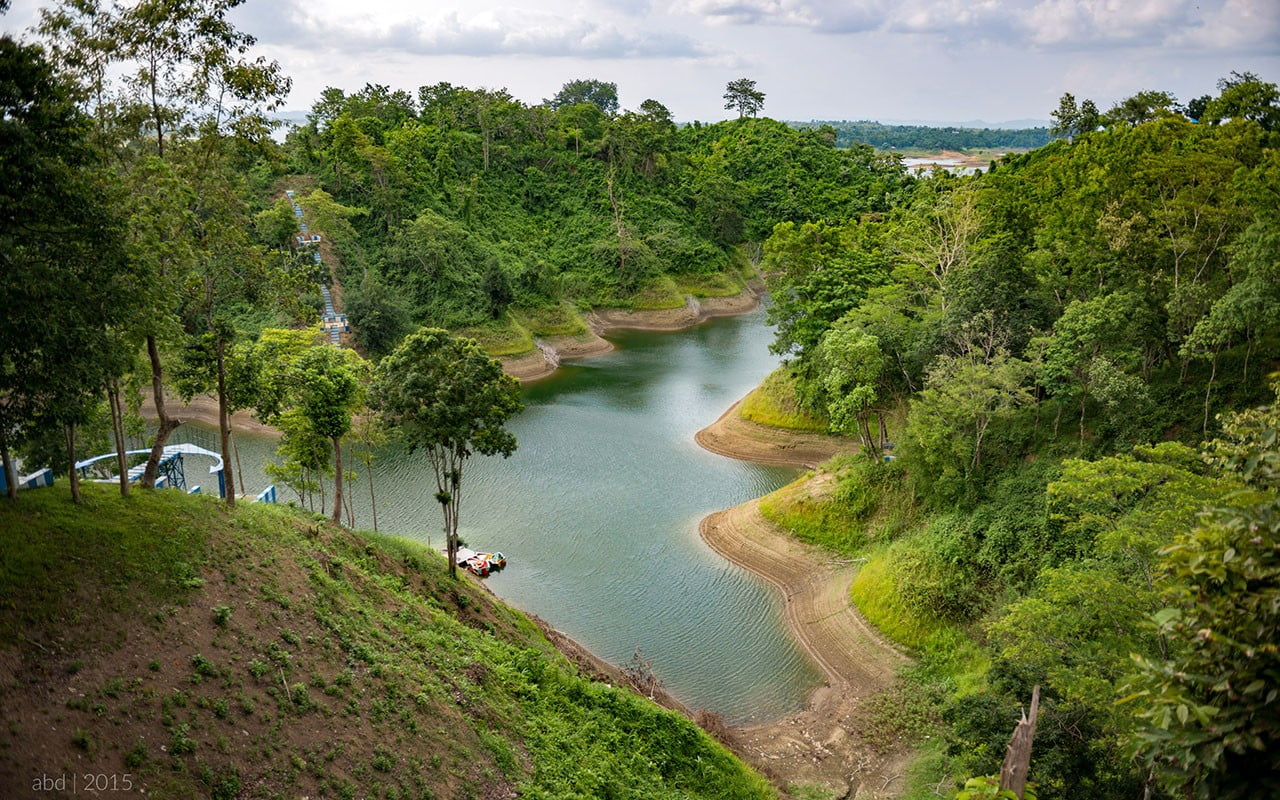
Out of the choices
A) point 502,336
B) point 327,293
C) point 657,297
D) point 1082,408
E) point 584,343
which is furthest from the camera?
point 657,297

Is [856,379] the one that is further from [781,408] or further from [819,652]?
[781,408]

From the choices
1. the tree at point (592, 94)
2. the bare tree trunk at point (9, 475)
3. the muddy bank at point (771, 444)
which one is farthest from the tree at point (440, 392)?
the tree at point (592, 94)

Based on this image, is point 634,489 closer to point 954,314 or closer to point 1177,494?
point 954,314

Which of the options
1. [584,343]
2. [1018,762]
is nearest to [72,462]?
[1018,762]

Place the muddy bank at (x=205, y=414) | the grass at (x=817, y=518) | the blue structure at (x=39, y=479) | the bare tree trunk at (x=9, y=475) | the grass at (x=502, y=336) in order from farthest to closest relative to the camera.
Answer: the grass at (x=502, y=336), the muddy bank at (x=205, y=414), the grass at (x=817, y=518), the blue structure at (x=39, y=479), the bare tree trunk at (x=9, y=475)

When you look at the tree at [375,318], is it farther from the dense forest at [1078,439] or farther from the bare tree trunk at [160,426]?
the bare tree trunk at [160,426]

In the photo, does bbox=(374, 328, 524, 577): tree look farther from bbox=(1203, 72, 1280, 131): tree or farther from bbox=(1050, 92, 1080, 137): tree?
bbox=(1050, 92, 1080, 137): tree
